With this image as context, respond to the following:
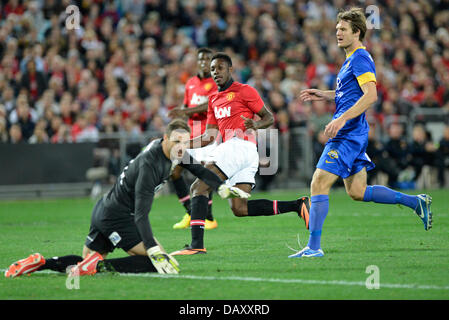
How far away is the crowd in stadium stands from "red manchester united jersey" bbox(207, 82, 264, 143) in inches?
339

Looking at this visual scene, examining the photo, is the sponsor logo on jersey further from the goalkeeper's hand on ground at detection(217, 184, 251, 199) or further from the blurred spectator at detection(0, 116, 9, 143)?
the blurred spectator at detection(0, 116, 9, 143)

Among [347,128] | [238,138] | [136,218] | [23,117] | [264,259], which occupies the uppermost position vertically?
[23,117]

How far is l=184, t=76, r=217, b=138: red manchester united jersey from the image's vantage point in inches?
470

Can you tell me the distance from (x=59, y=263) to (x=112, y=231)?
1.79ft

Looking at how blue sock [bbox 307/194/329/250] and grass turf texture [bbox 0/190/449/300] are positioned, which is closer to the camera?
grass turf texture [bbox 0/190/449/300]

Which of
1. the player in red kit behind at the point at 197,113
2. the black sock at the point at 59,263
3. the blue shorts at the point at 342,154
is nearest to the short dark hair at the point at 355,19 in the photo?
the blue shorts at the point at 342,154

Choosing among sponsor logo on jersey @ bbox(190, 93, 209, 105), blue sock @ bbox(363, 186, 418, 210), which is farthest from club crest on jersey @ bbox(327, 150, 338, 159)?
sponsor logo on jersey @ bbox(190, 93, 209, 105)

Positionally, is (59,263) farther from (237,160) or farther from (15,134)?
(15,134)

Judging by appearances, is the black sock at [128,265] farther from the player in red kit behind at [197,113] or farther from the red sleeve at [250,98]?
the player in red kit behind at [197,113]

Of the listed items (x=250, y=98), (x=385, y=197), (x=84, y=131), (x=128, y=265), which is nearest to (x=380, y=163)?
(x=84, y=131)

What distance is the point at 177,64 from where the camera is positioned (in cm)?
2036

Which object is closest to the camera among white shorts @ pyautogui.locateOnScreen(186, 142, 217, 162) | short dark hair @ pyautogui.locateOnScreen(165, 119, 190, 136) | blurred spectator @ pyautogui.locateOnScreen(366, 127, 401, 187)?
short dark hair @ pyautogui.locateOnScreen(165, 119, 190, 136)

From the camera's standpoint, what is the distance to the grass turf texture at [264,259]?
236 inches

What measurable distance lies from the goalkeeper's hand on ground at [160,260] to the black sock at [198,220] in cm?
172
